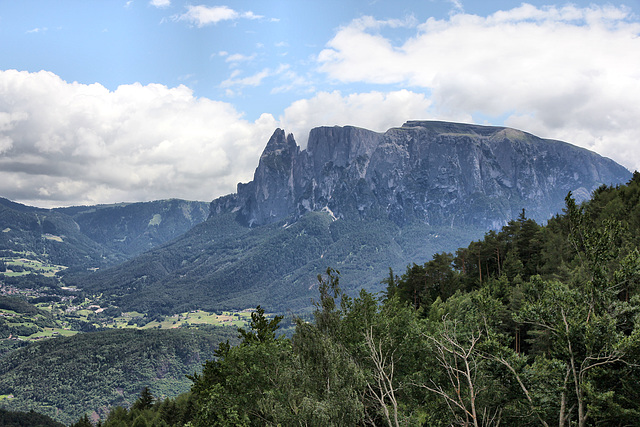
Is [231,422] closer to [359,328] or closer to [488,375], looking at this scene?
[359,328]

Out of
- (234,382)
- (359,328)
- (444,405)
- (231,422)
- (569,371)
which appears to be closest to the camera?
(569,371)

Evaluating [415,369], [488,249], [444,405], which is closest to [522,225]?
[488,249]

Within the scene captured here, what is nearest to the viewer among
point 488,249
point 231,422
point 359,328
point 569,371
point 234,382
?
point 569,371

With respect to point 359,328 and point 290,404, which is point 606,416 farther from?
point 359,328

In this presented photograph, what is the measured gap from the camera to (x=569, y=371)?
17359 mm

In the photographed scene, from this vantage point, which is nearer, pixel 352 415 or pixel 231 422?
pixel 352 415

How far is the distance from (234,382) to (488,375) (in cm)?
1847

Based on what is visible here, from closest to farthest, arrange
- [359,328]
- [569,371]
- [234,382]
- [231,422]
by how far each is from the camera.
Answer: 1. [569,371]
2. [231,422]
3. [234,382]
4. [359,328]

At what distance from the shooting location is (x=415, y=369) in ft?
107

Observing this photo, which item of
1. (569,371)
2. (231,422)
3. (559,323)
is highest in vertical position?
(559,323)

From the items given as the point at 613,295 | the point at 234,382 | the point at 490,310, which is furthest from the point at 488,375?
the point at 234,382

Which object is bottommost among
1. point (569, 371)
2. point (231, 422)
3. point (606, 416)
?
point (231, 422)

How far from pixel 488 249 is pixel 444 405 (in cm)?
5429

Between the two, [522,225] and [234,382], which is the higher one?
[522,225]
